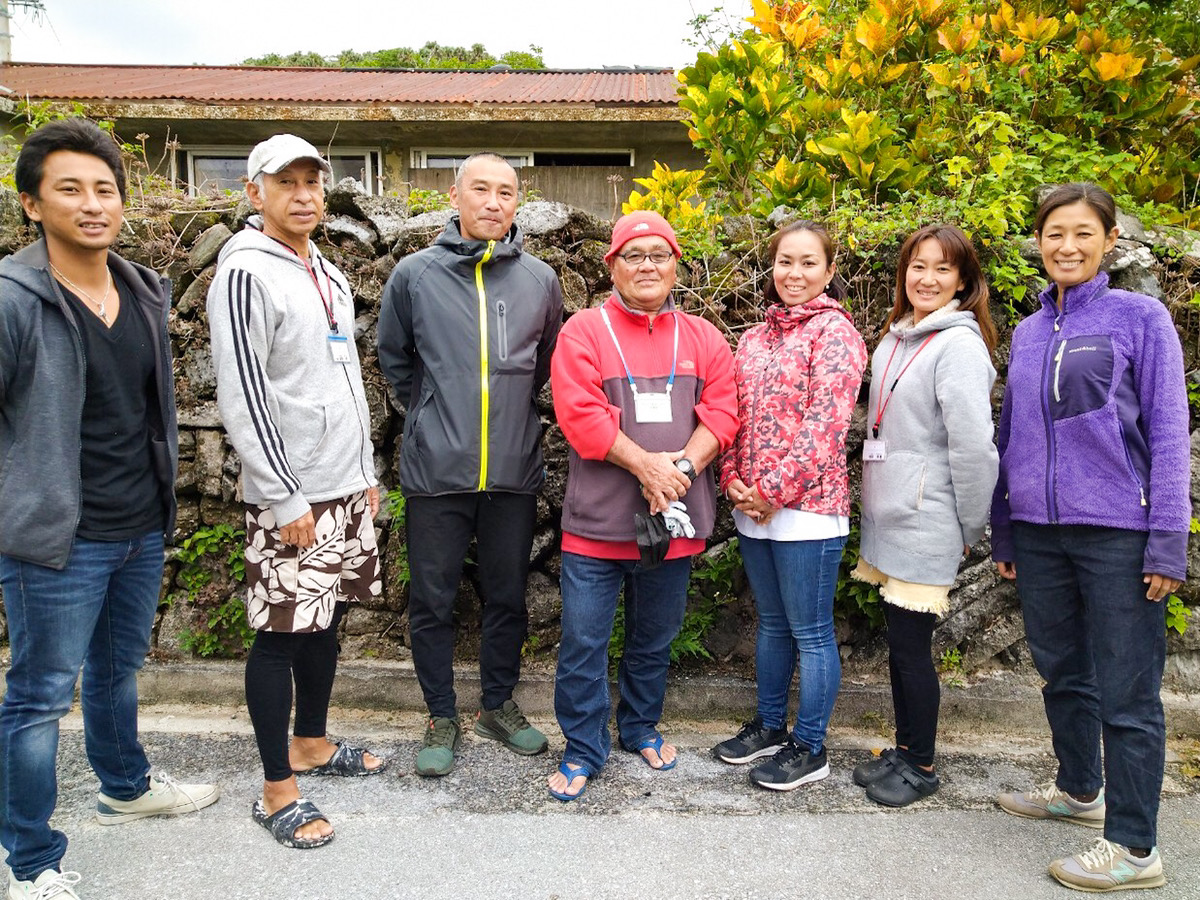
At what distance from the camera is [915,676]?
2846 mm

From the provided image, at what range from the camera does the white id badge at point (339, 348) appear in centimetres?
271

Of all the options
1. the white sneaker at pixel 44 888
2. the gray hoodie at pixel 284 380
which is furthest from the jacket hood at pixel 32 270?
the white sneaker at pixel 44 888

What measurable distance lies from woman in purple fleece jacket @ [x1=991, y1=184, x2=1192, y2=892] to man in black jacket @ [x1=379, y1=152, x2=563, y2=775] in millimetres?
1812

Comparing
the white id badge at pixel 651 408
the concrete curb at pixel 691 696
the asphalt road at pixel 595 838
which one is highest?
the white id badge at pixel 651 408

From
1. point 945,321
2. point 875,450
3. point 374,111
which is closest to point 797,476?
point 875,450

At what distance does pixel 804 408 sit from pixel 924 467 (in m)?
0.46

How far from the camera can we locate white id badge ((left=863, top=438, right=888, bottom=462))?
9.43 ft

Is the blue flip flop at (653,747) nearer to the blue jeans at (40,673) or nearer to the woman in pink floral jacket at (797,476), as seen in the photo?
the woman in pink floral jacket at (797,476)

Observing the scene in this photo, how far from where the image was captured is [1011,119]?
4.05 m

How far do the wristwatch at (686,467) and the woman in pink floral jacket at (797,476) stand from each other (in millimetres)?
227

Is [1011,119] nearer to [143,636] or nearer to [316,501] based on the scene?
[316,501]

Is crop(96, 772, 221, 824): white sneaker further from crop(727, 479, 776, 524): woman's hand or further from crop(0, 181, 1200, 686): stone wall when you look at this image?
crop(727, 479, 776, 524): woman's hand

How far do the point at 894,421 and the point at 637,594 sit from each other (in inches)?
46.1

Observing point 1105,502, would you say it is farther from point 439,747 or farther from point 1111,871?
point 439,747
